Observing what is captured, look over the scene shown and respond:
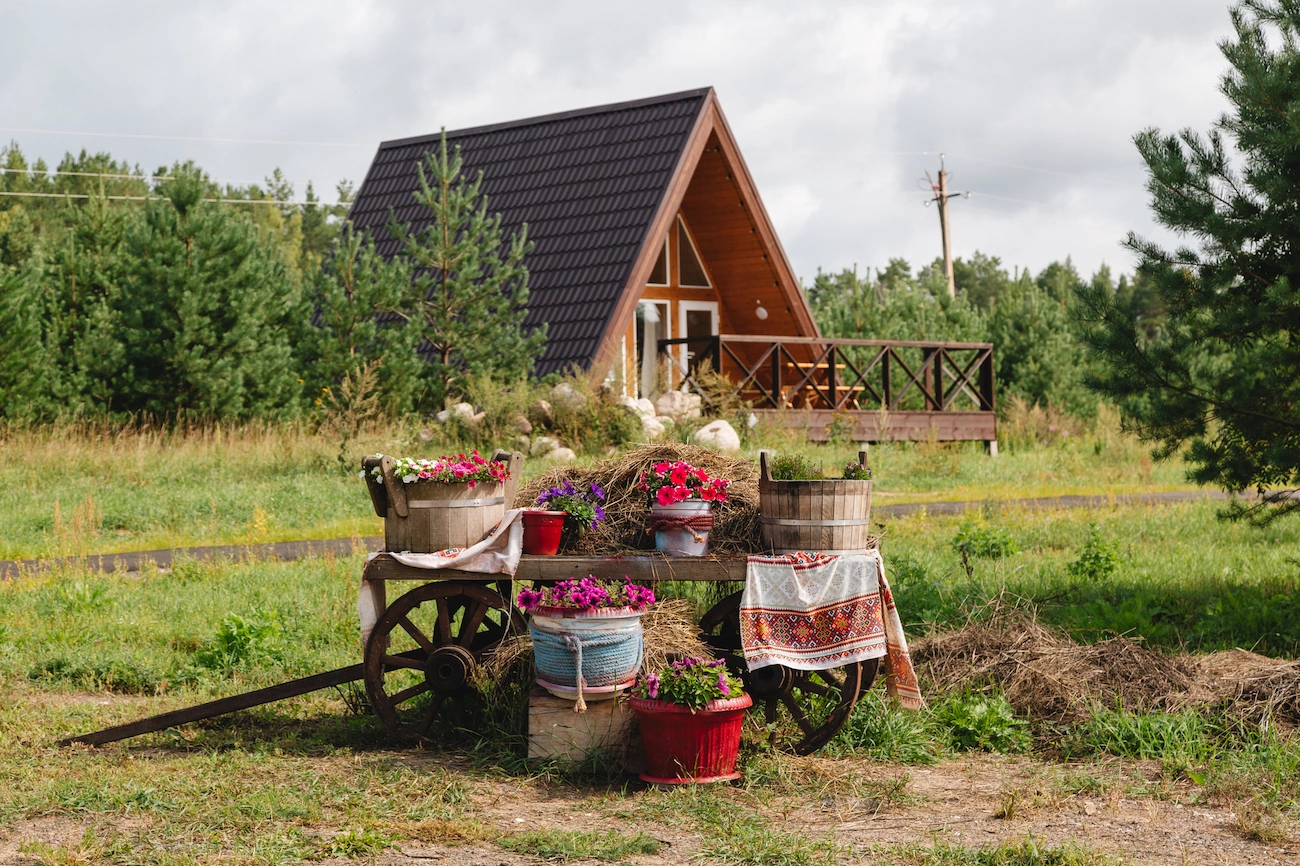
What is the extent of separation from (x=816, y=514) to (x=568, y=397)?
11941 mm

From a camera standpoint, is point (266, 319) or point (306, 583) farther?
point (266, 319)

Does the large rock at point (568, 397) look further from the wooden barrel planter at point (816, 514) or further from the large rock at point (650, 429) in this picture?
the wooden barrel planter at point (816, 514)

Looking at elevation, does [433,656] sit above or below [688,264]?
below

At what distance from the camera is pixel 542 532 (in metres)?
6.26

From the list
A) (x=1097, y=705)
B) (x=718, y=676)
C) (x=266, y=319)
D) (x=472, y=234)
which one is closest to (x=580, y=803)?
(x=718, y=676)

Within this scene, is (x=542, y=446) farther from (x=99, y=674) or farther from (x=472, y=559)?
(x=472, y=559)

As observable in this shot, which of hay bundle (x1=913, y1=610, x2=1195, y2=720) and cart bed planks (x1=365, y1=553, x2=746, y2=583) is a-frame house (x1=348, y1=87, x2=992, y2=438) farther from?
cart bed planks (x1=365, y1=553, x2=746, y2=583)

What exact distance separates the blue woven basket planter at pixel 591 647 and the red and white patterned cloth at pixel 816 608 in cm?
54

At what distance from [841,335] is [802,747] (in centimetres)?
2156

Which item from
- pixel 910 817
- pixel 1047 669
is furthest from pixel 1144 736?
pixel 910 817

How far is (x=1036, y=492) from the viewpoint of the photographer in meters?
16.8

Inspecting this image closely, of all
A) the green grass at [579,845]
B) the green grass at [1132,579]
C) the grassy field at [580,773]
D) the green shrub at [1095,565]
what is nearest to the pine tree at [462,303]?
the green grass at [1132,579]

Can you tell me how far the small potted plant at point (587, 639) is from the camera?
5.74 m

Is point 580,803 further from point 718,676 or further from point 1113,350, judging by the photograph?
point 1113,350
